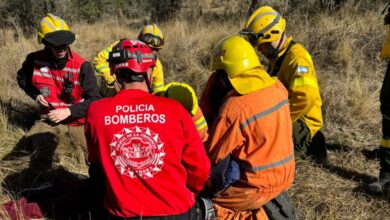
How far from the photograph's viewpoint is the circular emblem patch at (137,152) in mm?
2426

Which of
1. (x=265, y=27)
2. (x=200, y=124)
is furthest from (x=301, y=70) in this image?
(x=200, y=124)

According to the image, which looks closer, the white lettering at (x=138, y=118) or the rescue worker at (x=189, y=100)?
the white lettering at (x=138, y=118)

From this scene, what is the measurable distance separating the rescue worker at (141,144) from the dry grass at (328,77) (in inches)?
58.3

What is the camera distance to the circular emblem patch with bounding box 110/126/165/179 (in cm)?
243

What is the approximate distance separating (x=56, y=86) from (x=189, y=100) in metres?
1.81

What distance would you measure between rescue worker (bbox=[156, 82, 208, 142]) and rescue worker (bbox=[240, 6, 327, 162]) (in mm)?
1111

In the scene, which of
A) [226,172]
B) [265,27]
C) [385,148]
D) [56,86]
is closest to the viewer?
[226,172]

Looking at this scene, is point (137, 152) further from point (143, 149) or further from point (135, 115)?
point (135, 115)

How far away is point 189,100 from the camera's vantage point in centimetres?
345

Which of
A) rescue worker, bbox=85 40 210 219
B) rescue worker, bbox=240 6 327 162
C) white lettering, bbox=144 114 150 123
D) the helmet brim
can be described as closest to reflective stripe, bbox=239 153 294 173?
rescue worker, bbox=85 40 210 219

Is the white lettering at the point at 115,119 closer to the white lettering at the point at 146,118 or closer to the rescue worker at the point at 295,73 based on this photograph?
the white lettering at the point at 146,118

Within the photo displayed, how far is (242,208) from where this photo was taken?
3.09 meters

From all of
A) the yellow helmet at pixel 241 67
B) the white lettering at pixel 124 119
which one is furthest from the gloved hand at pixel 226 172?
the white lettering at pixel 124 119

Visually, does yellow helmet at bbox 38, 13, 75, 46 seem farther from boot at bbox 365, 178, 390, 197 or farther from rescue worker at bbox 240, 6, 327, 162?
boot at bbox 365, 178, 390, 197
